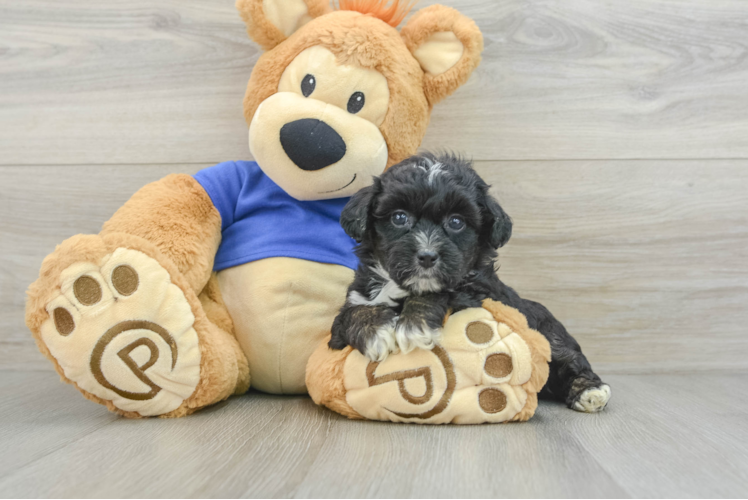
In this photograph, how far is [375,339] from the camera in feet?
4.95

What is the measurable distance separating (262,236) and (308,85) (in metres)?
0.52

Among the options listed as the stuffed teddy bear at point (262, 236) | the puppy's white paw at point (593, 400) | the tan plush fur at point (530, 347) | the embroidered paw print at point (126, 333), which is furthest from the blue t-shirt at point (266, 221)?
the puppy's white paw at point (593, 400)

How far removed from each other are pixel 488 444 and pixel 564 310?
114 cm

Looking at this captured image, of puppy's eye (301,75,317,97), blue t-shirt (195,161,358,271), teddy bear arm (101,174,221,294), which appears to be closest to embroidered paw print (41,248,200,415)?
teddy bear arm (101,174,221,294)

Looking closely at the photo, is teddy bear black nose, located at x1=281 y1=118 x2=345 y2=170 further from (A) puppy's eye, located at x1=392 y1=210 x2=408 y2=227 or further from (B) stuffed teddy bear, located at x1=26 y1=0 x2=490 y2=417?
(A) puppy's eye, located at x1=392 y1=210 x2=408 y2=227

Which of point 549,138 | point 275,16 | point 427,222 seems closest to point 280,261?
point 427,222

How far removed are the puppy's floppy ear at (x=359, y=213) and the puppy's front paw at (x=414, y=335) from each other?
28 cm

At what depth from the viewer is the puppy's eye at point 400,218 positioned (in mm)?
1558

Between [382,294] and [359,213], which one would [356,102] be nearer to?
[359,213]

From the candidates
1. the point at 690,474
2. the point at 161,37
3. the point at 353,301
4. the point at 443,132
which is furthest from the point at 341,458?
the point at 161,37

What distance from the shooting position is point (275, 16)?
1.89 meters

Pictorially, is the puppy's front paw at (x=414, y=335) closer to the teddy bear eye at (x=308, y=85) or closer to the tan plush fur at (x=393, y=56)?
the tan plush fur at (x=393, y=56)

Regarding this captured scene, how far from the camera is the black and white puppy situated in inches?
58.7

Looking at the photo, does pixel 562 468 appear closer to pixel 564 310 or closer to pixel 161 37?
pixel 564 310
